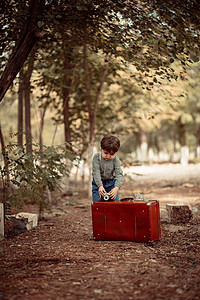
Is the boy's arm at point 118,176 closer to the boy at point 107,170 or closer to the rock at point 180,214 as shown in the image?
the boy at point 107,170

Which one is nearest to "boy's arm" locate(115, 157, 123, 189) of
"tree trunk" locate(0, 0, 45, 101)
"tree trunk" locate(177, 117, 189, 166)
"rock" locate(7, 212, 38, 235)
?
"rock" locate(7, 212, 38, 235)

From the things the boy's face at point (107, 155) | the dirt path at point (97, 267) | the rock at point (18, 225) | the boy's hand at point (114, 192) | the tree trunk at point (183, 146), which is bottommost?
the dirt path at point (97, 267)

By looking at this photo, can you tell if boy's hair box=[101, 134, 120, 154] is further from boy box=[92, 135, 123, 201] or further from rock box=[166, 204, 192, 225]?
rock box=[166, 204, 192, 225]

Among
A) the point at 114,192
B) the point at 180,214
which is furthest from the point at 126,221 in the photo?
the point at 180,214

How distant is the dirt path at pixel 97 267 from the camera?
298cm

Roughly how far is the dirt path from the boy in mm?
719

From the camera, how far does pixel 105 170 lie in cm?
512

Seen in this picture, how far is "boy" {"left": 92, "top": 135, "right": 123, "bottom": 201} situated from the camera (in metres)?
4.92

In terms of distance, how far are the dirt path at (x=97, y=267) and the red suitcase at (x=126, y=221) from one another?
0.12 m

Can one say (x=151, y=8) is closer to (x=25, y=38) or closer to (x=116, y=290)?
(x=25, y=38)

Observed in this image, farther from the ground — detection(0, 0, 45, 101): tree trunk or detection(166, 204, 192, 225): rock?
detection(0, 0, 45, 101): tree trunk

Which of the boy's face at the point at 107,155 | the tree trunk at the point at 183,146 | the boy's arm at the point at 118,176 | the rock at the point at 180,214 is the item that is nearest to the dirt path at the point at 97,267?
the rock at the point at 180,214

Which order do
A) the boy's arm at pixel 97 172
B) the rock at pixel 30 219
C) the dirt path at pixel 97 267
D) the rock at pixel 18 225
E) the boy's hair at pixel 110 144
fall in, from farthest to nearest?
the rock at pixel 30 219, the rock at pixel 18 225, the boy's arm at pixel 97 172, the boy's hair at pixel 110 144, the dirt path at pixel 97 267

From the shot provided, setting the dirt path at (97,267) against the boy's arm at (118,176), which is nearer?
the dirt path at (97,267)
